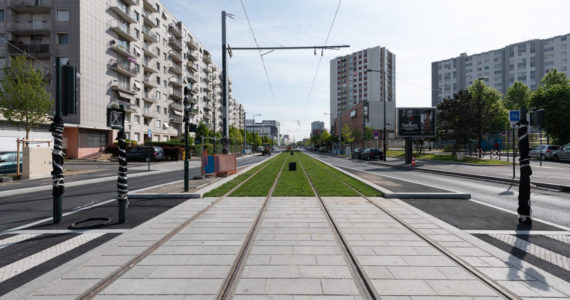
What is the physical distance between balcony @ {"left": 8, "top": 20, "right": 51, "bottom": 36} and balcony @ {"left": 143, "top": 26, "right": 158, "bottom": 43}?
13736mm

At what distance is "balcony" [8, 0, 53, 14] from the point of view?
102ft

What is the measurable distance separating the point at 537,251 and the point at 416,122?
23349 mm

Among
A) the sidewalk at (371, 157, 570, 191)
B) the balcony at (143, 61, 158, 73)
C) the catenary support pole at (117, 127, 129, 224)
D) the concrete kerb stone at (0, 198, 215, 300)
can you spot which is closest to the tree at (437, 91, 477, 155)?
the sidewalk at (371, 157, 570, 191)

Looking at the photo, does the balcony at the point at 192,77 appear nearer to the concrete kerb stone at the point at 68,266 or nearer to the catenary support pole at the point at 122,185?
the catenary support pole at the point at 122,185

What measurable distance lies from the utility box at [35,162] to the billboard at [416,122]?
2637 cm

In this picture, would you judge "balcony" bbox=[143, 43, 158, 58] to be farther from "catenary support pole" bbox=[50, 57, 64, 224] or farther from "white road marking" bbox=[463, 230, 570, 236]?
"white road marking" bbox=[463, 230, 570, 236]

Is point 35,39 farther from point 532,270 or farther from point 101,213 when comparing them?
point 532,270

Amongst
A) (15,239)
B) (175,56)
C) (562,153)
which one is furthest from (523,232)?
(175,56)

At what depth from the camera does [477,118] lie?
3089 cm

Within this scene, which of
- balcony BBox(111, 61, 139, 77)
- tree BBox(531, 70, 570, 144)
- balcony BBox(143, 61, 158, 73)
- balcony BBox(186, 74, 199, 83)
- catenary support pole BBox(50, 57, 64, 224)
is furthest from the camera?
balcony BBox(186, 74, 199, 83)

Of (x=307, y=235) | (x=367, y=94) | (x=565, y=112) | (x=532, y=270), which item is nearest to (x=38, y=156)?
(x=307, y=235)

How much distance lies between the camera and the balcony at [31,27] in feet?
102

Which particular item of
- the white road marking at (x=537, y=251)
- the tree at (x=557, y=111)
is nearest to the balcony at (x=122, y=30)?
the white road marking at (x=537, y=251)

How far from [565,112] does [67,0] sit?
59.3 meters
